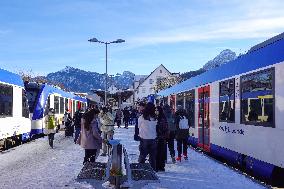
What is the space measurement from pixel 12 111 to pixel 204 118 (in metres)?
7.84

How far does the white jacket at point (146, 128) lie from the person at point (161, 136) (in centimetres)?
67

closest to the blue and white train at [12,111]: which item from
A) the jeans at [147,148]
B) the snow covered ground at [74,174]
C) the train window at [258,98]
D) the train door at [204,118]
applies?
the snow covered ground at [74,174]

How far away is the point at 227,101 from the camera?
1612cm

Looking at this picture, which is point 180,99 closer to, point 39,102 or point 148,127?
point 39,102

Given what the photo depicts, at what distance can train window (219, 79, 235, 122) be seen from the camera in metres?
15.4

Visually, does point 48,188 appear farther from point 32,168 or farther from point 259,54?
point 259,54

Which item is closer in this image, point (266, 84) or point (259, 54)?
point (266, 84)

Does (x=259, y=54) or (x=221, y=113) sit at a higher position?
(x=259, y=54)

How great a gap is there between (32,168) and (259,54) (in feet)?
22.2

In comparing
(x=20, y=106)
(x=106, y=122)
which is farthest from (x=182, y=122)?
(x=20, y=106)

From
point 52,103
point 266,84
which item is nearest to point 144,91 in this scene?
point 52,103

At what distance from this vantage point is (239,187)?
10664 mm

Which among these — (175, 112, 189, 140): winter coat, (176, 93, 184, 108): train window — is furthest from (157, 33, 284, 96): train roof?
(176, 93, 184, 108): train window

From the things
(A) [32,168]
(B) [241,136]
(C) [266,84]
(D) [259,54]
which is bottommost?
(A) [32,168]
